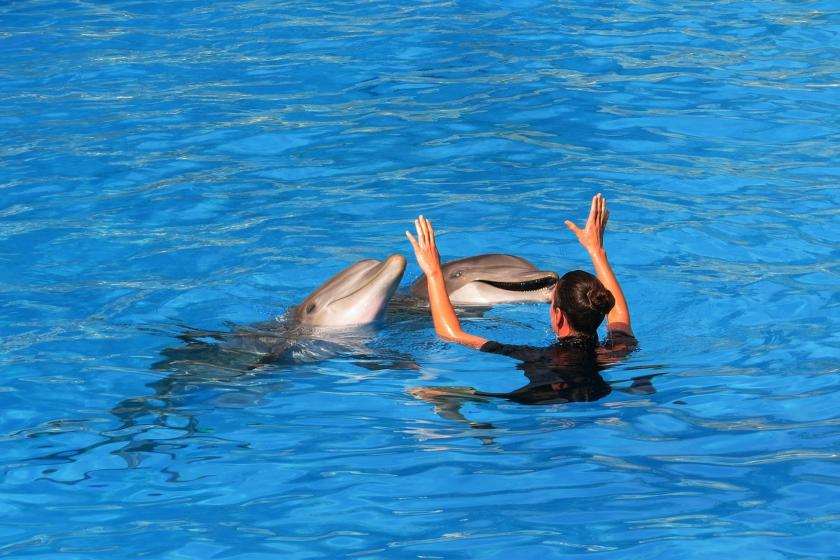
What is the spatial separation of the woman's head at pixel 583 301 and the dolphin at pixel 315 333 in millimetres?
884

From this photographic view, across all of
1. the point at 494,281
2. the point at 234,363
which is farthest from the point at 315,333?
the point at 494,281

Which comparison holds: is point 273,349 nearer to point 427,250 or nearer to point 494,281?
point 427,250

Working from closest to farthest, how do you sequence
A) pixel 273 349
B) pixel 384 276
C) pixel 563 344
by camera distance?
1. pixel 563 344
2. pixel 384 276
3. pixel 273 349

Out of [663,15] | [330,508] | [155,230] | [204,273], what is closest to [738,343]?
[330,508]

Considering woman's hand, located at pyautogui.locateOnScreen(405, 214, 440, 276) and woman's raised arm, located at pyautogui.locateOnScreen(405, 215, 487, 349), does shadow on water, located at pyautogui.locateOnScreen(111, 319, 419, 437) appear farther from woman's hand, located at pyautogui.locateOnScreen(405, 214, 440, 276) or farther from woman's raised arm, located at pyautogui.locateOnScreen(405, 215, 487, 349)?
woman's hand, located at pyautogui.locateOnScreen(405, 214, 440, 276)

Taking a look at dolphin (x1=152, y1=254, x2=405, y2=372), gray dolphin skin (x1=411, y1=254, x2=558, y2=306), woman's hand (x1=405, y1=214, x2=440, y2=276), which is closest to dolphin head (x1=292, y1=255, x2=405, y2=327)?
dolphin (x1=152, y1=254, x2=405, y2=372)

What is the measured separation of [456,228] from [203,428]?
3.38 m

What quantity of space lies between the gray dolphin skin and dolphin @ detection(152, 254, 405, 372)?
621 millimetres

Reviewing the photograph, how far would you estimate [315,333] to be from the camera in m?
6.74

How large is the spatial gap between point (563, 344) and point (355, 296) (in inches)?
48.2

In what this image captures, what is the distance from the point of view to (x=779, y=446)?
521cm

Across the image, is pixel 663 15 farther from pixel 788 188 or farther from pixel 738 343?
pixel 738 343

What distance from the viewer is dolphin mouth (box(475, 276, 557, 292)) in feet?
22.7

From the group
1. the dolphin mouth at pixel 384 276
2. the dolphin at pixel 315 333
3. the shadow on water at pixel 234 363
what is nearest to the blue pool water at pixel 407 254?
the shadow on water at pixel 234 363
